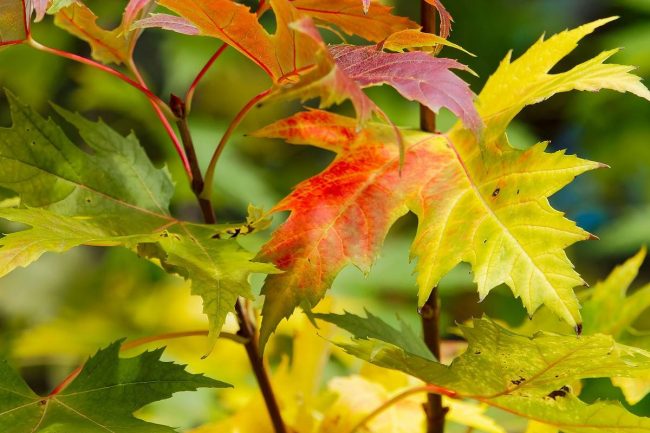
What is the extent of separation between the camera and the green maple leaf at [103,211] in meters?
0.49

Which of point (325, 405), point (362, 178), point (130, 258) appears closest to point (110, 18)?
point (130, 258)

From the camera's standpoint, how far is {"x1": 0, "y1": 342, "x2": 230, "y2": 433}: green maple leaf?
0.52 metres

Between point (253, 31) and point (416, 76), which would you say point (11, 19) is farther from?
point (416, 76)

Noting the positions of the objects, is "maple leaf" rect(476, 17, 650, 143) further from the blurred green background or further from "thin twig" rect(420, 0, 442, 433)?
the blurred green background

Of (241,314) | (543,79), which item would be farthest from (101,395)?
(543,79)

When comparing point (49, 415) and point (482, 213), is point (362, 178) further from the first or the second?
point (49, 415)

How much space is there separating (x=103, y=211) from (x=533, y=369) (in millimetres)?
301

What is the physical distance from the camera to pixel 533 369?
515 mm

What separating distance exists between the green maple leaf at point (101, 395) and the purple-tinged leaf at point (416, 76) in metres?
0.20

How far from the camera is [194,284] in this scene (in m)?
0.49

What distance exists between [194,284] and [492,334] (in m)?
0.18

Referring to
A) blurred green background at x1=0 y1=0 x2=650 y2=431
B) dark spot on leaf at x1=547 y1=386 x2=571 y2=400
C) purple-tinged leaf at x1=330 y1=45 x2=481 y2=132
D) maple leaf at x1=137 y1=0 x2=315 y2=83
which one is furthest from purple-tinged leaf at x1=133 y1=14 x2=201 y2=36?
blurred green background at x1=0 y1=0 x2=650 y2=431

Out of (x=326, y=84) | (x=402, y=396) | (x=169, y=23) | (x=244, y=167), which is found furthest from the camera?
(x=244, y=167)

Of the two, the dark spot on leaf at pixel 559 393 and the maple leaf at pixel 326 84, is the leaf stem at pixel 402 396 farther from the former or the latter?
the maple leaf at pixel 326 84
